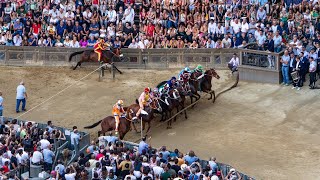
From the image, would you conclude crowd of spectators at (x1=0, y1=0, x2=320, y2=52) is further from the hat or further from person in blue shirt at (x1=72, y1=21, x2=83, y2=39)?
the hat

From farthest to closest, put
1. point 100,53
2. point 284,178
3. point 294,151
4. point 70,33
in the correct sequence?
1. point 70,33
2. point 100,53
3. point 294,151
4. point 284,178

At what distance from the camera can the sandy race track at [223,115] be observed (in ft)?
Answer: 96.7

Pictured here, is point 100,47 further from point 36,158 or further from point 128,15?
point 36,158

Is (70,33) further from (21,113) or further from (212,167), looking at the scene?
(212,167)

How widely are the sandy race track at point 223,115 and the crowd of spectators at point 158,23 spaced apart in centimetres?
179

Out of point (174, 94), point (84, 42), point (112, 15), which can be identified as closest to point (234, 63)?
point (174, 94)

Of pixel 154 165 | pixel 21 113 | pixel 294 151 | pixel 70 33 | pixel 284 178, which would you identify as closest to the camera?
pixel 154 165

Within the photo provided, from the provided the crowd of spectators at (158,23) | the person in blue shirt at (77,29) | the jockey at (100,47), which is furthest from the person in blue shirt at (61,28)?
the jockey at (100,47)

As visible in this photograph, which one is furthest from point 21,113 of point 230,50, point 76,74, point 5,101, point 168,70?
point 230,50

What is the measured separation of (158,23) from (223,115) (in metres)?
8.80

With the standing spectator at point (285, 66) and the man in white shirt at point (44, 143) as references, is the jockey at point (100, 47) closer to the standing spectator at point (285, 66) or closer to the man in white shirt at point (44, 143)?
the standing spectator at point (285, 66)

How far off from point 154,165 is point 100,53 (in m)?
14.6

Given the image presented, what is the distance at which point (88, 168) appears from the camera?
82.3 ft

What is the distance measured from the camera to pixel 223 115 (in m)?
33.9
